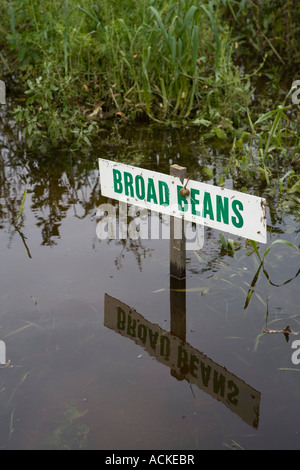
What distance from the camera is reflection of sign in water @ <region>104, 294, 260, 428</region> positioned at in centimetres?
261

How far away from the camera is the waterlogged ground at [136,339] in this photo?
8.13 ft

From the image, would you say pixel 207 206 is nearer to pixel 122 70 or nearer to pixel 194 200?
pixel 194 200

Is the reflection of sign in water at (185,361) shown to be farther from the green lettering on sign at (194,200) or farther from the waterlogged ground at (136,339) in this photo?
the green lettering on sign at (194,200)

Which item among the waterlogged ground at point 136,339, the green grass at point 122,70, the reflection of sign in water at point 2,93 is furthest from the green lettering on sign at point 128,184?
the reflection of sign in water at point 2,93

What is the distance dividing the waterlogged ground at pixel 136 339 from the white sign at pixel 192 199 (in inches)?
19.2

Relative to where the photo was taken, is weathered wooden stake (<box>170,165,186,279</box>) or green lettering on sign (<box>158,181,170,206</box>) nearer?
green lettering on sign (<box>158,181,170,206</box>)

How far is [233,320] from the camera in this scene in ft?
10.1

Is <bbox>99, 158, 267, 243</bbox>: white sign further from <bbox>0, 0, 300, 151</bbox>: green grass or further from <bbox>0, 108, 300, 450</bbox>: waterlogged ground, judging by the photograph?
<bbox>0, 0, 300, 151</bbox>: green grass

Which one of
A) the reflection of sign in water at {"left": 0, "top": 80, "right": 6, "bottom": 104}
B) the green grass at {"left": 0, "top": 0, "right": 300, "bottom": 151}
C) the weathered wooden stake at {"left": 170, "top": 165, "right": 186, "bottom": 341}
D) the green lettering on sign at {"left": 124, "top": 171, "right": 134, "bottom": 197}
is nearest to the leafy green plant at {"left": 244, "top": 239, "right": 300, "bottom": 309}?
the weathered wooden stake at {"left": 170, "top": 165, "right": 186, "bottom": 341}

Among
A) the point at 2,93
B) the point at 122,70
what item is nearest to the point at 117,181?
the point at 122,70

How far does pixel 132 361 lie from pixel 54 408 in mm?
438

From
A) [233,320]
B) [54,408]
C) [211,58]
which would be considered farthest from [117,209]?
[211,58]

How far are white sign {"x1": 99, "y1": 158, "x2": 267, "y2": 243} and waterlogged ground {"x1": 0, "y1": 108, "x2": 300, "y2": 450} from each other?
0.49m

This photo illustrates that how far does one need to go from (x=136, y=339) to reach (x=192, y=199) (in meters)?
0.71
